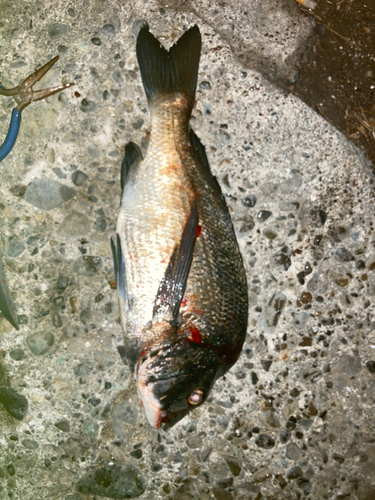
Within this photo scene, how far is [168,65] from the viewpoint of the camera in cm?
241

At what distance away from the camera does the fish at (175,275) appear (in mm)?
2104

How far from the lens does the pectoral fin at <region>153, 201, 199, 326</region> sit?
2.11 meters

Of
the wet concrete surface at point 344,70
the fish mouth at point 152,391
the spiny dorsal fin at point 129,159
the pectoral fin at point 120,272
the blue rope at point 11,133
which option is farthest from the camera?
the wet concrete surface at point 344,70

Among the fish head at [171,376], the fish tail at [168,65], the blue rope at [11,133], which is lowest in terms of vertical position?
the fish head at [171,376]

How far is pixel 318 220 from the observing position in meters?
2.68

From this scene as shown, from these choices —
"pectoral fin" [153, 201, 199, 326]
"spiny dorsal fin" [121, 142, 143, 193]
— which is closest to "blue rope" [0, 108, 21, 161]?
"spiny dorsal fin" [121, 142, 143, 193]

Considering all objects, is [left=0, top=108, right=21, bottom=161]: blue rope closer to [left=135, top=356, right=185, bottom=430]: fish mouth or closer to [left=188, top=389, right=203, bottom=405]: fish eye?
[left=135, top=356, right=185, bottom=430]: fish mouth

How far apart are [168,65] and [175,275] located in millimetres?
1391

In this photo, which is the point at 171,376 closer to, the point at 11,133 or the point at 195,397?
the point at 195,397

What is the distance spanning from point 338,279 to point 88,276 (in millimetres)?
1802

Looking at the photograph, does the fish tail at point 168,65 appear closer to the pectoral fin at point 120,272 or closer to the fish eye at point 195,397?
the pectoral fin at point 120,272

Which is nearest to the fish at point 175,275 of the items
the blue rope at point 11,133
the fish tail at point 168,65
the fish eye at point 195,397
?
the fish eye at point 195,397

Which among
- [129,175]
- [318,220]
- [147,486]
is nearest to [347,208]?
[318,220]

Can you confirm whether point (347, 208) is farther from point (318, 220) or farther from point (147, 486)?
point (147, 486)
